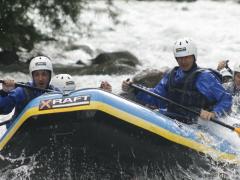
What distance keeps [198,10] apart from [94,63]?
41.9 ft

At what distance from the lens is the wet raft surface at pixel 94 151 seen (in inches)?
234

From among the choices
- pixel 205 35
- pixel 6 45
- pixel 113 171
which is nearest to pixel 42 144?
pixel 113 171

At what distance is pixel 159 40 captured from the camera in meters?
20.9

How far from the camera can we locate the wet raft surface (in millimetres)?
5941

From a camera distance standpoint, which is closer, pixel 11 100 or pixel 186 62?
pixel 11 100

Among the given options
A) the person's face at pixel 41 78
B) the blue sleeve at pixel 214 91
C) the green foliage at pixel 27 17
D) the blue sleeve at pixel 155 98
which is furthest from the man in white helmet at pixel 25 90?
the green foliage at pixel 27 17

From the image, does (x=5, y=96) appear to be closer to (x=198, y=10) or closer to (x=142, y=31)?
(x=142, y=31)

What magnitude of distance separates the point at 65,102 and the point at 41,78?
113 cm

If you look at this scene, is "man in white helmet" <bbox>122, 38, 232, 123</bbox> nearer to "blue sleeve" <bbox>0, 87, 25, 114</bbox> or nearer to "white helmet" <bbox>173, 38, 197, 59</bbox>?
"white helmet" <bbox>173, 38, 197, 59</bbox>

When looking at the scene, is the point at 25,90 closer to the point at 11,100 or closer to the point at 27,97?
the point at 27,97

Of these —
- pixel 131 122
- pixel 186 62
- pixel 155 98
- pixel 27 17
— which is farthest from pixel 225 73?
pixel 27 17

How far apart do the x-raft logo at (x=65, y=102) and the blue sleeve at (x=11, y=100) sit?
3.06 ft

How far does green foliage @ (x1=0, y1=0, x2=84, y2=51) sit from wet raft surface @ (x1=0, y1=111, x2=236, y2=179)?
8788 mm

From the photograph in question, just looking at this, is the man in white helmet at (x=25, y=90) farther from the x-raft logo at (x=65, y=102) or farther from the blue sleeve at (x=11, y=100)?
the x-raft logo at (x=65, y=102)
